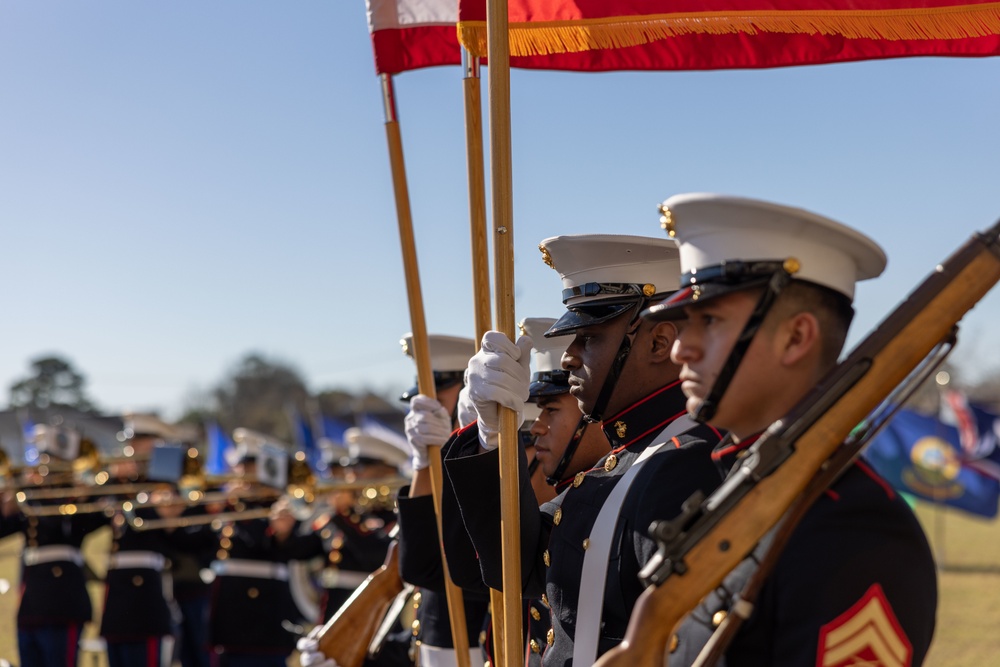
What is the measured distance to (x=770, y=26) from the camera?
12.9ft

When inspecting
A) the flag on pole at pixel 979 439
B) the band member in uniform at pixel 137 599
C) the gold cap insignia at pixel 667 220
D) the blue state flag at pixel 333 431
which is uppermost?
the gold cap insignia at pixel 667 220

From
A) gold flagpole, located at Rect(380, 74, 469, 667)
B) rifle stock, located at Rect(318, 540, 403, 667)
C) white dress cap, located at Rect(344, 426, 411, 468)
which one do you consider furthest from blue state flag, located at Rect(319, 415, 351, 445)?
gold flagpole, located at Rect(380, 74, 469, 667)

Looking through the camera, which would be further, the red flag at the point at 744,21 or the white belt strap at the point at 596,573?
the red flag at the point at 744,21

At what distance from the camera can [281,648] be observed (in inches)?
400

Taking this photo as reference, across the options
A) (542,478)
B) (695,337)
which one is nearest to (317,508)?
(542,478)

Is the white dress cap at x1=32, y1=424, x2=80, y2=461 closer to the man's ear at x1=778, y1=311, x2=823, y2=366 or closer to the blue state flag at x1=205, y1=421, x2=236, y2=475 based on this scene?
the blue state flag at x1=205, y1=421, x2=236, y2=475

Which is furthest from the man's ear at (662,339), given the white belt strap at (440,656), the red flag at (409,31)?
the white belt strap at (440,656)

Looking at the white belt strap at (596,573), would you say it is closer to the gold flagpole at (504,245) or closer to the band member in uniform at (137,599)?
the gold flagpole at (504,245)

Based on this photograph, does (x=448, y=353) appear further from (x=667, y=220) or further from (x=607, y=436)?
(x=667, y=220)

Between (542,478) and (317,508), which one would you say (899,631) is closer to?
(542,478)

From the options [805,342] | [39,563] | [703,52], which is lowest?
[39,563]

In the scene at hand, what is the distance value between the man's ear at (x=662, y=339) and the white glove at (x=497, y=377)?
396mm

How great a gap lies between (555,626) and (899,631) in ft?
4.21

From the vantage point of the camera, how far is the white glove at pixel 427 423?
4.46m
